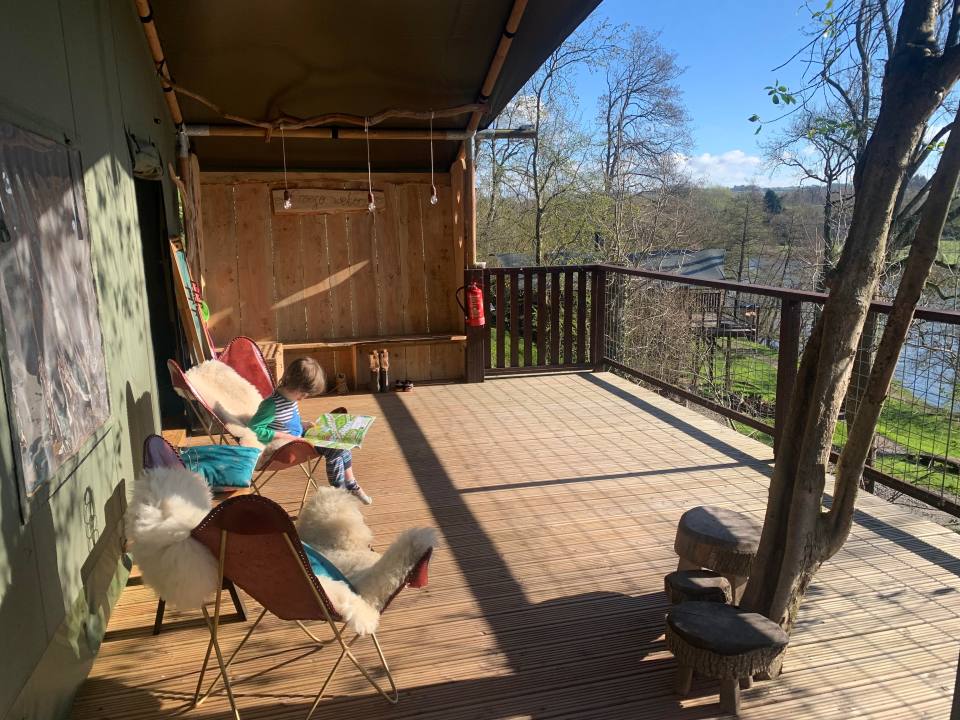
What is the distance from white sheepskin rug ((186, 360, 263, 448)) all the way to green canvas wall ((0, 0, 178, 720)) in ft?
0.88

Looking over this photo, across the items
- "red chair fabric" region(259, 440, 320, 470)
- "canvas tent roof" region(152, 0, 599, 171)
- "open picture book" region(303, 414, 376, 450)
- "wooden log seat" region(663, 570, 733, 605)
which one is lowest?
"wooden log seat" region(663, 570, 733, 605)

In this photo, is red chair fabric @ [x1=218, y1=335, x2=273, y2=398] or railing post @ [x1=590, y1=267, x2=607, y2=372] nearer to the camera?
red chair fabric @ [x1=218, y1=335, x2=273, y2=398]

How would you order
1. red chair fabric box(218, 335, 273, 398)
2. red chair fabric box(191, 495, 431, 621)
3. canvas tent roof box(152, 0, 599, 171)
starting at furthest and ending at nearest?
red chair fabric box(218, 335, 273, 398)
canvas tent roof box(152, 0, 599, 171)
red chair fabric box(191, 495, 431, 621)

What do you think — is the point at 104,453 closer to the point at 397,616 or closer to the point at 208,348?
the point at 397,616

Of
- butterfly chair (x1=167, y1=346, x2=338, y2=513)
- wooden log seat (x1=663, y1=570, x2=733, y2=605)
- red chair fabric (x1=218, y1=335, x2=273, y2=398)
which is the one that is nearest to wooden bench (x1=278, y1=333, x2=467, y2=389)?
butterfly chair (x1=167, y1=346, x2=338, y2=513)

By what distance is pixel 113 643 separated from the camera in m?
2.48

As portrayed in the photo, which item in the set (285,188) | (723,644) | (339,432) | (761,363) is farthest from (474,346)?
(723,644)

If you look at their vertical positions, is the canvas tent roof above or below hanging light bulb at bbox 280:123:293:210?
above

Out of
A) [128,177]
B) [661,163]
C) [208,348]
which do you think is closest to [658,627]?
[128,177]

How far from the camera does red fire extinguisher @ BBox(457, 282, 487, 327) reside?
661 cm

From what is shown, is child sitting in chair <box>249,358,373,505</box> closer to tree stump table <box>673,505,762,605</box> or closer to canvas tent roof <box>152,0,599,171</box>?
tree stump table <box>673,505,762,605</box>

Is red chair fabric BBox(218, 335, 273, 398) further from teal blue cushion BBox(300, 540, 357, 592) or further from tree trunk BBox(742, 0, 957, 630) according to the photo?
tree trunk BBox(742, 0, 957, 630)

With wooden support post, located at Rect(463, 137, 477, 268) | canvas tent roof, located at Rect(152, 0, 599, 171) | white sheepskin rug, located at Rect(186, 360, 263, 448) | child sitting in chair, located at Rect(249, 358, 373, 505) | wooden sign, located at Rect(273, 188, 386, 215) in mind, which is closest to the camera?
child sitting in chair, located at Rect(249, 358, 373, 505)

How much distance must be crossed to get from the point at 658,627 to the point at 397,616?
0.99 m
